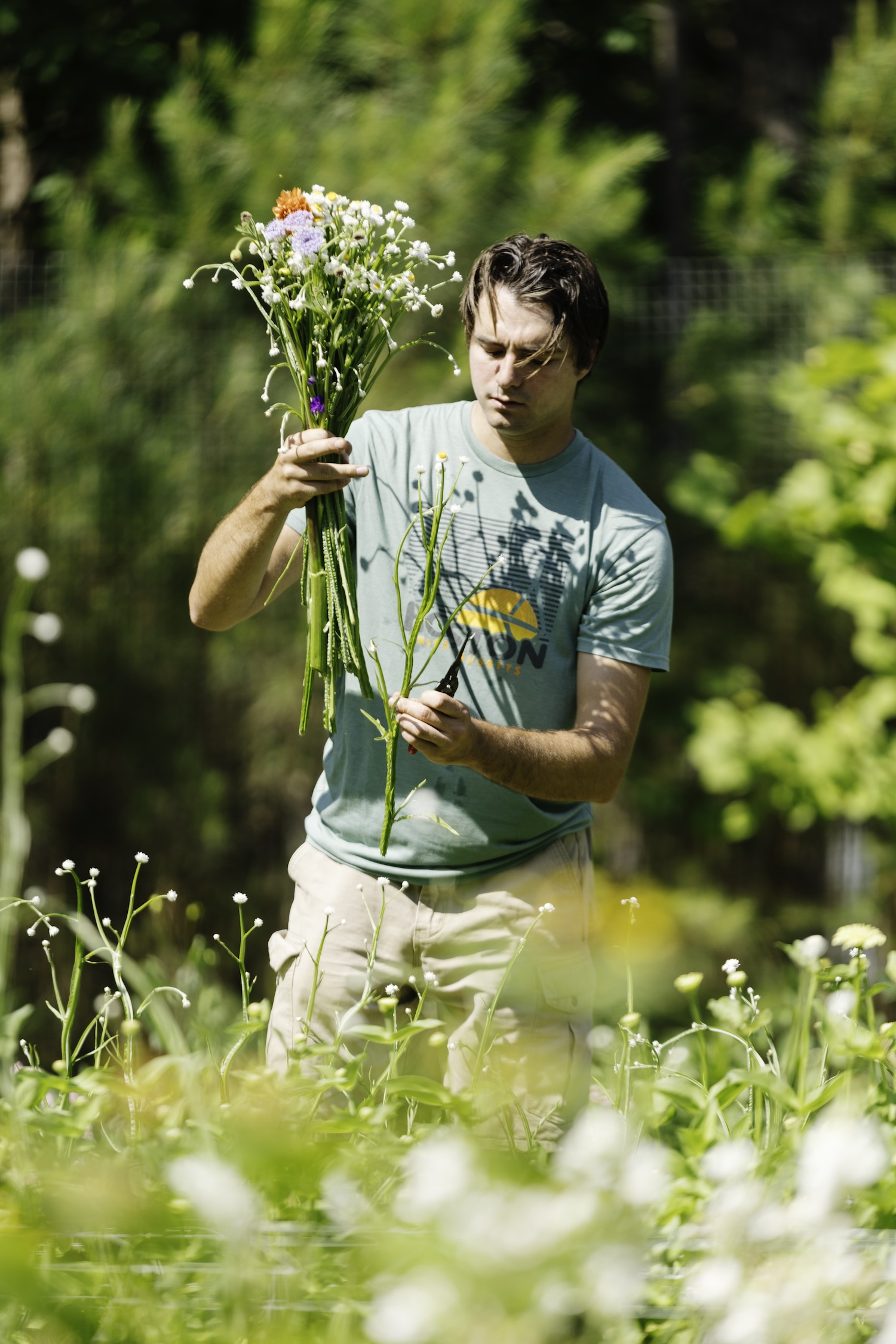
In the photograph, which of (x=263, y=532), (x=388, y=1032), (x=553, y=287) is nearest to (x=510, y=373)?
(x=553, y=287)

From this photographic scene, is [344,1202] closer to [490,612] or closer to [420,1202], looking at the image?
[420,1202]

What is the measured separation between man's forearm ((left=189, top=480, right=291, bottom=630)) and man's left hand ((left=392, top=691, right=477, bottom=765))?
0.27m

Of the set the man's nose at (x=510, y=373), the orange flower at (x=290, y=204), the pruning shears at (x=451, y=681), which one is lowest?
the pruning shears at (x=451, y=681)

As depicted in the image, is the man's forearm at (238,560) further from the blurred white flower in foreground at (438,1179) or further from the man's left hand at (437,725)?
the blurred white flower in foreground at (438,1179)

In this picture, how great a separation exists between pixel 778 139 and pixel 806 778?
2.80m

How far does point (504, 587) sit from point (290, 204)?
0.51 metres

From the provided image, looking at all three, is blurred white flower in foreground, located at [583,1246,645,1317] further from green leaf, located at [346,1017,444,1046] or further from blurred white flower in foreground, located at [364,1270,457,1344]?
green leaf, located at [346,1017,444,1046]

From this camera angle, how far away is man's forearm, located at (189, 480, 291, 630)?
1.44 metres

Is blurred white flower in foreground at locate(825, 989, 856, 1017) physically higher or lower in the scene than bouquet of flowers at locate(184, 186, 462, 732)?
lower

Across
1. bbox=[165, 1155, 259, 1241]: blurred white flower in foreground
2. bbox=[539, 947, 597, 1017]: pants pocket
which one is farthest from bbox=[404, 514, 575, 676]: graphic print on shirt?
bbox=[165, 1155, 259, 1241]: blurred white flower in foreground

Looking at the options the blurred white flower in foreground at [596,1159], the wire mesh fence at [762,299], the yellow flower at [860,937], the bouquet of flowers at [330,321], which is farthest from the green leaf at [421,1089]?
the wire mesh fence at [762,299]

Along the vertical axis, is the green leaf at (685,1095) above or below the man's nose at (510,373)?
below

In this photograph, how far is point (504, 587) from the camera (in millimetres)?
1571

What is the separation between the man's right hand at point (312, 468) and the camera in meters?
1.35
